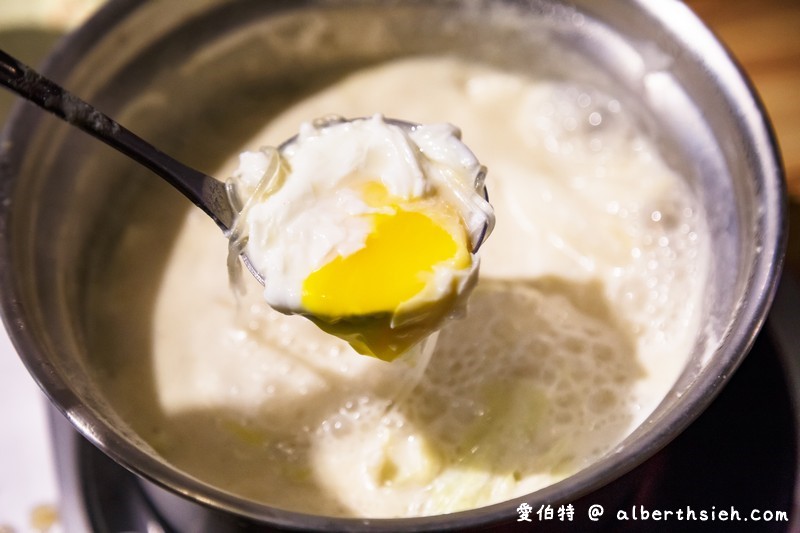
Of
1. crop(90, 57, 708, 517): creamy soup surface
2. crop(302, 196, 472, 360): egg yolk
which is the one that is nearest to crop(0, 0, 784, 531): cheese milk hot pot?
crop(90, 57, 708, 517): creamy soup surface

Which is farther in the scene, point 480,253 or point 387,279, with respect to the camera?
point 480,253

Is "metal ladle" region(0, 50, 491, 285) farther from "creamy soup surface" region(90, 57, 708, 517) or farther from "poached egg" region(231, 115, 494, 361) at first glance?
"creamy soup surface" region(90, 57, 708, 517)

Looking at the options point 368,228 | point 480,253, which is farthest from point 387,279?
point 480,253

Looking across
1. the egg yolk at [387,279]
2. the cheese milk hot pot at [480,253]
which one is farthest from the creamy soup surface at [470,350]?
the egg yolk at [387,279]

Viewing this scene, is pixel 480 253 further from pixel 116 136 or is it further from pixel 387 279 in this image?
pixel 116 136

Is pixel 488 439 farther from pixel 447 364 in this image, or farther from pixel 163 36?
pixel 163 36

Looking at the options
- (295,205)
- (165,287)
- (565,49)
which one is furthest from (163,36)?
(565,49)

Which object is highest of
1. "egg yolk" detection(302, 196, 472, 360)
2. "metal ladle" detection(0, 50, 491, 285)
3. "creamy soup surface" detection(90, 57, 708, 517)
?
"metal ladle" detection(0, 50, 491, 285)
